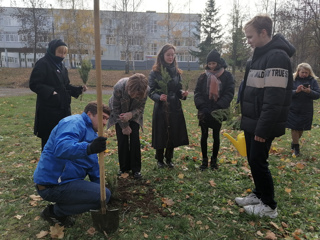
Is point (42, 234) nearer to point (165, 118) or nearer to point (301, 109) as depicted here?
point (165, 118)

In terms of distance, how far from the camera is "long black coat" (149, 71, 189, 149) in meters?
4.47

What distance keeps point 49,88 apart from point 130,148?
59.8 inches

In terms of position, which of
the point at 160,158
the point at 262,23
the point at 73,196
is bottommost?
the point at 160,158

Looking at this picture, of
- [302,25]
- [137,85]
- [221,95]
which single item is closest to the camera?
[137,85]

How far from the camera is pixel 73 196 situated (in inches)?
106

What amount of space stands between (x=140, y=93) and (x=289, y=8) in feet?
88.0

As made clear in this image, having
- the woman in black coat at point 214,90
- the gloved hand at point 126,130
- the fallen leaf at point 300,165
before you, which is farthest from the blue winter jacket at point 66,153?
the fallen leaf at point 300,165

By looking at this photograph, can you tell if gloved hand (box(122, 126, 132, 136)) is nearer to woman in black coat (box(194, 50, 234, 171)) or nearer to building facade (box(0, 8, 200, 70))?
woman in black coat (box(194, 50, 234, 171))

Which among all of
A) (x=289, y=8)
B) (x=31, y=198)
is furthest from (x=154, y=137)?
(x=289, y=8)

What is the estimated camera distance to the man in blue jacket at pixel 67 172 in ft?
8.27

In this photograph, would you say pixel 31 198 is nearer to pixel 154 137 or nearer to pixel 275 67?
pixel 154 137

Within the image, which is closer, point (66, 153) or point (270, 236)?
point (66, 153)

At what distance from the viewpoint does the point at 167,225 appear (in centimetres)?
→ 297

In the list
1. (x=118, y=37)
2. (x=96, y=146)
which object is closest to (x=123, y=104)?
(x=96, y=146)
